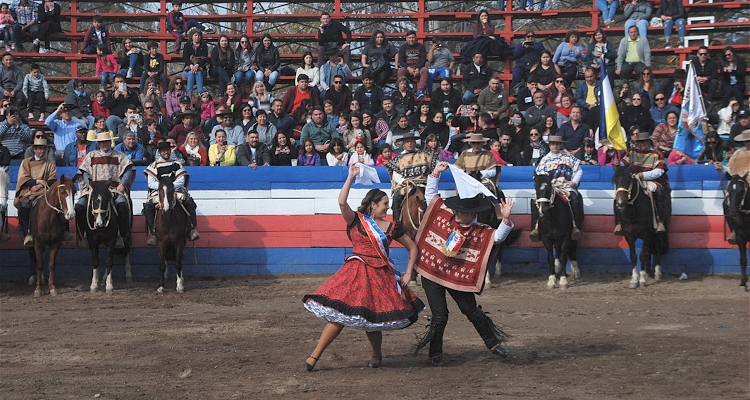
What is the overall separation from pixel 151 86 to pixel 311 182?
18.0 feet

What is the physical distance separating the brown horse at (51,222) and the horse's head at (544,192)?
6.81 meters

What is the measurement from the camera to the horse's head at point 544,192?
14.4m

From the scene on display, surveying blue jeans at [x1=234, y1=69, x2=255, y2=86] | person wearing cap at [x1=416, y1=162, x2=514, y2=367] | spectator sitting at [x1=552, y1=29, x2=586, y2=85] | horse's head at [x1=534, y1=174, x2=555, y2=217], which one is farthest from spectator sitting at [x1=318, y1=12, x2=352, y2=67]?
person wearing cap at [x1=416, y1=162, x2=514, y2=367]

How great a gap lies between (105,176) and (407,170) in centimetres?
454

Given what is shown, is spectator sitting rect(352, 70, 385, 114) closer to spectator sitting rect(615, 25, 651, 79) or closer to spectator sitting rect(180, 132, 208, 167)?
spectator sitting rect(180, 132, 208, 167)

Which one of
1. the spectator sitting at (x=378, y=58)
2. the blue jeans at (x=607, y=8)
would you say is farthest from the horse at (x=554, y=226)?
the blue jeans at (x=607, y=8)

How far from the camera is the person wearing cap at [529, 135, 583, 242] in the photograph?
14867 millimetres

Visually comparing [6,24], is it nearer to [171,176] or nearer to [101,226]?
[171,176]

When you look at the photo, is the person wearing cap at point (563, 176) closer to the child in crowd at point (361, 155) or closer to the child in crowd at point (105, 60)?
the child in crowd at point (361, 155)

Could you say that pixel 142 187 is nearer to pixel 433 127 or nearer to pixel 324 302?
pixel 433 127

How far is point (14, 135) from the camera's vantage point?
1750 cm

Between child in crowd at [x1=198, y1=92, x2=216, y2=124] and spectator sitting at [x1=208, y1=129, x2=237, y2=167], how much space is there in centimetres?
Answer: 245

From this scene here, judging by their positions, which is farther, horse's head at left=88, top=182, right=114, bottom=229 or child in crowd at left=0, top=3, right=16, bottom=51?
child in crowd at left=0, top=3, right=16, bottom=51

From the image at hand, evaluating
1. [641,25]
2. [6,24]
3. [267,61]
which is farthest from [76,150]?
[641,25]
